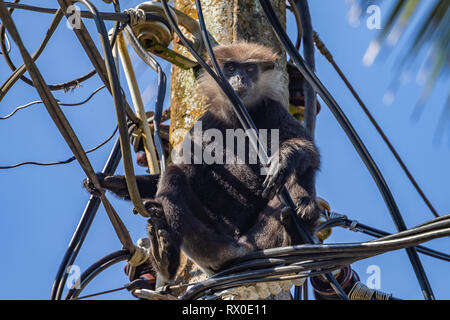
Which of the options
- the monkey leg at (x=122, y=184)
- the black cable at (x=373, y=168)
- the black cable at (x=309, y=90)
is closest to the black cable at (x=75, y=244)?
the monkey leg at (x=122, y=184)

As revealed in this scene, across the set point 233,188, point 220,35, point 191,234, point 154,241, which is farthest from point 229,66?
point 154,241

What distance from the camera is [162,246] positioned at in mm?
3129

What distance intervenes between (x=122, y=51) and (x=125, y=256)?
1350mm

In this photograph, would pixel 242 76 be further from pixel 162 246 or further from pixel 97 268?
pixel 97 268

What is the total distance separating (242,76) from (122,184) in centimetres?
115

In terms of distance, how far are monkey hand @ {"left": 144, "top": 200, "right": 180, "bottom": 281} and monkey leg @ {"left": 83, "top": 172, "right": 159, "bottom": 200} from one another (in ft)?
0.94

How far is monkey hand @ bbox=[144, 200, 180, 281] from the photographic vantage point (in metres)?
3.13

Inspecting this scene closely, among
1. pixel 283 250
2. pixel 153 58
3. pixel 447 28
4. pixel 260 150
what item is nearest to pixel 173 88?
pixel 153 58

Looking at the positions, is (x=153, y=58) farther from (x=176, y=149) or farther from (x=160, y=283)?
(x=160, y=283)

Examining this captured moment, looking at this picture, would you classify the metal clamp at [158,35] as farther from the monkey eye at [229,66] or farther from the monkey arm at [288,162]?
the monkey arm at [288,162]

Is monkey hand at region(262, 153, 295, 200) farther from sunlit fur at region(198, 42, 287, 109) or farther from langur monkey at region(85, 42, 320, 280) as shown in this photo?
sunlit fur at region(198, 42, 287, 109)

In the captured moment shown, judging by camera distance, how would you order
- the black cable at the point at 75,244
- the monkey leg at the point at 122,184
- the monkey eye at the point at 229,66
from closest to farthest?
the black cable at the point at 75,244 < the monkey leg at the point at 122,184 < the monkey eye at the point at 229,66

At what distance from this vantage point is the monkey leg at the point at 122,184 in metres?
3.30

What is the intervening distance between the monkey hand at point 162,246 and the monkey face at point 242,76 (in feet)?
3.57
